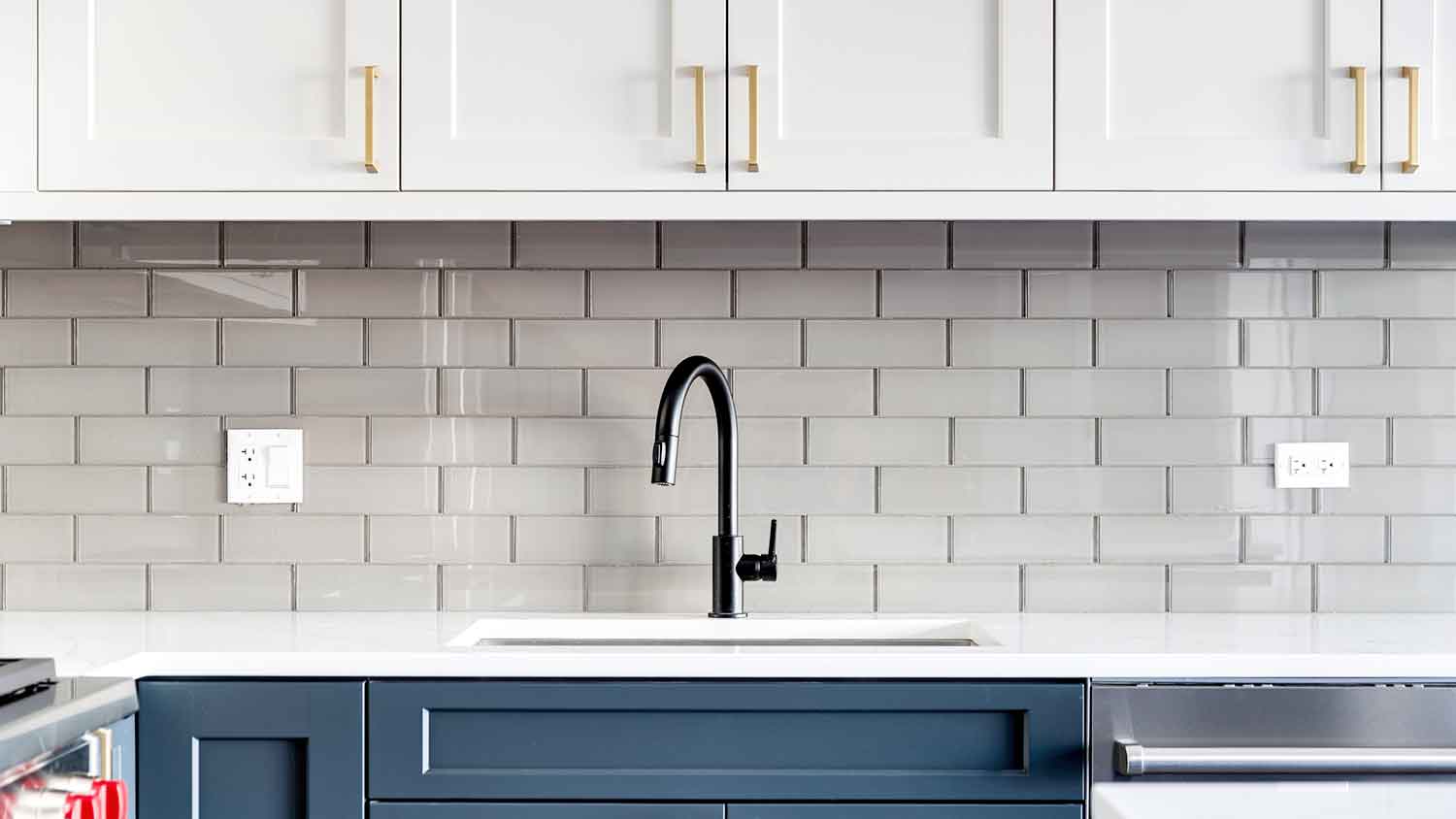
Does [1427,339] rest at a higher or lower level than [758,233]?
lower

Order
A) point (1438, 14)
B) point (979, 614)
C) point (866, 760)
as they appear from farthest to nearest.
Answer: point (979, 614) < point (1438, 14) < point (866, 760)

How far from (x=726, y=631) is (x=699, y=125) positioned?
75 cm

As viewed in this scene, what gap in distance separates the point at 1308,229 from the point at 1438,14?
41cm

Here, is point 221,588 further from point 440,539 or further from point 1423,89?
point 1423,89

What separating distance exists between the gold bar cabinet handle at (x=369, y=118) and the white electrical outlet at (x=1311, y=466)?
1.49m

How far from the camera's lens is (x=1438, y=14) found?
1.72 m

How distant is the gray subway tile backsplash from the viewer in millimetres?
2049

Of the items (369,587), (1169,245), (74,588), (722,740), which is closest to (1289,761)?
(722,740)

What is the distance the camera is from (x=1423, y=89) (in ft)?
5.62

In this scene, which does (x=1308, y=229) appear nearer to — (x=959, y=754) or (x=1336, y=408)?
(x=1336, y=408)

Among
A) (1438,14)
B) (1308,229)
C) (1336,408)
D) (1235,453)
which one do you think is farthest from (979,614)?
(1438,14)

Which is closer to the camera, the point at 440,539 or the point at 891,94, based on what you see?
the point at 891,94

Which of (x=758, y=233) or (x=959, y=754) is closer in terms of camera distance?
(x=959, y=754)

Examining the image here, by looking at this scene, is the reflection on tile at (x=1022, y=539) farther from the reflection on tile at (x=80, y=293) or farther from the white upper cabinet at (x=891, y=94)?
the reflection on tile at (x=80, y=293)
